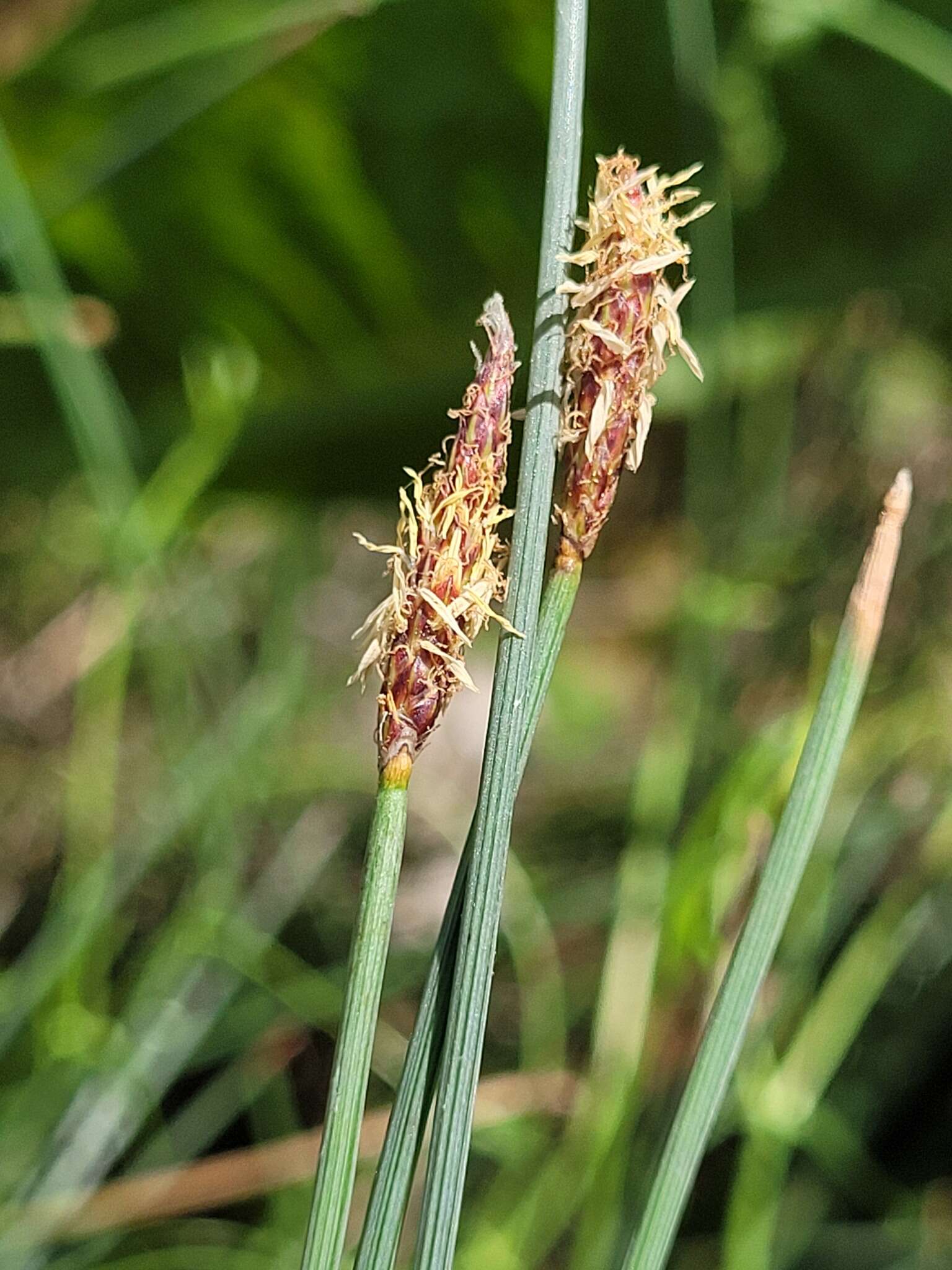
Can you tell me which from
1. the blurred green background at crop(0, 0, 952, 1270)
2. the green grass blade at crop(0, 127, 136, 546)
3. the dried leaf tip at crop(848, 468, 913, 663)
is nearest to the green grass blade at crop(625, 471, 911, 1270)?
the dried leaf tip at crop(848, 468, 913, 663)

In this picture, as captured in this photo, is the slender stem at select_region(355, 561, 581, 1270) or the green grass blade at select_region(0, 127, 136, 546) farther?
the green grass blade at select_region(0, 127, 136, 546)

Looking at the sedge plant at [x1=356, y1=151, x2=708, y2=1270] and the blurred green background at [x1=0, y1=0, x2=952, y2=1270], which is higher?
the blurred green background at [x1=0, y1=0, x2=952, y2=1270]

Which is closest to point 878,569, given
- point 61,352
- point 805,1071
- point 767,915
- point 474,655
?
point 767,915

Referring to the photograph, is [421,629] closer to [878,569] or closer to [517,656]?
[517,656]

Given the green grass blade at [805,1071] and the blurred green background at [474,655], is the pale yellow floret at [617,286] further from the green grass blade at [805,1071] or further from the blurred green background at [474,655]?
the green grass blade at [805,1071]

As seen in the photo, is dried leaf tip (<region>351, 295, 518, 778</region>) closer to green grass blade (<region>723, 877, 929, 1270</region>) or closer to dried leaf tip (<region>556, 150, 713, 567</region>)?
dried leaf tip (<region>556, 150, 713, 567</region>)

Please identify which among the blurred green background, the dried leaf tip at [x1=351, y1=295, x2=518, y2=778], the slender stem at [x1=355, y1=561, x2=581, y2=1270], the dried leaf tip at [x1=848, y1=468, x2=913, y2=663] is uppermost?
the blurred green background

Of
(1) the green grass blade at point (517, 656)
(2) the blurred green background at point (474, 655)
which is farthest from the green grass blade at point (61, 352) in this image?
(1) the green grass blade at point (517, 656)
